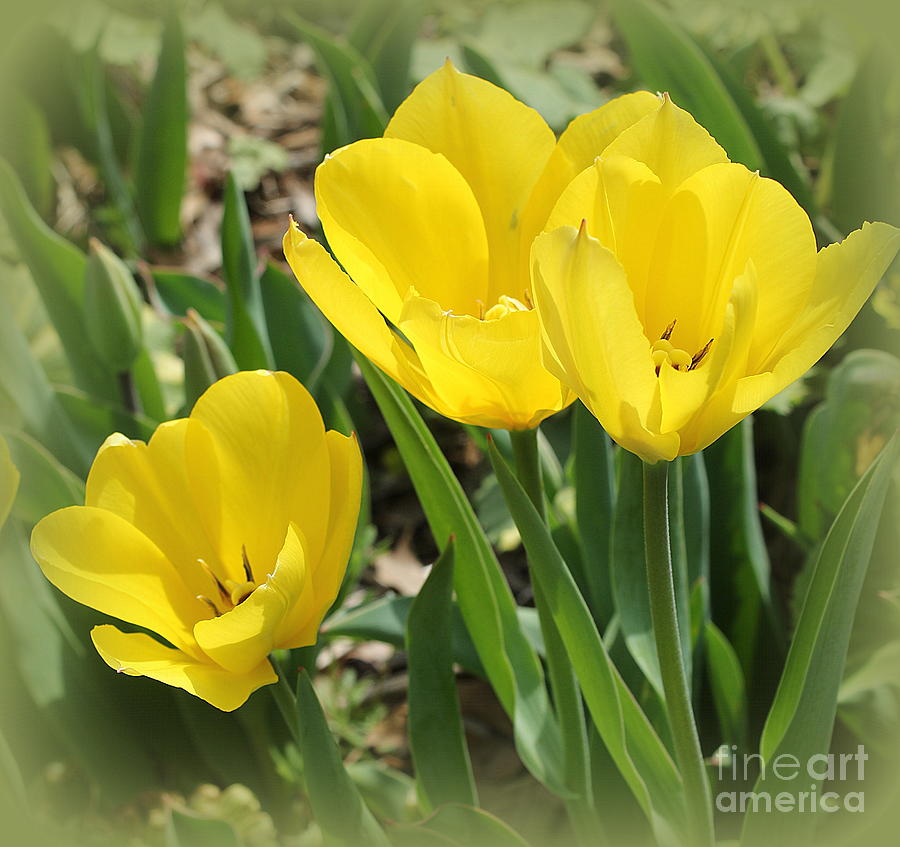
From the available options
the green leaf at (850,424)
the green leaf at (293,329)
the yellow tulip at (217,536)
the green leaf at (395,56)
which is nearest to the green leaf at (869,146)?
the green leaf at (850,424)

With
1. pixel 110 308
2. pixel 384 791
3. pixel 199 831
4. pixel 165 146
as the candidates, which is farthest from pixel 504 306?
pixel 165 146

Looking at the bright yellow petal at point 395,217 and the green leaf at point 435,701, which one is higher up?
the bright yellow petal at point 395,217

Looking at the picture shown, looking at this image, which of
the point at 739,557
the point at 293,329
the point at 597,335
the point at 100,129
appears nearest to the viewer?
the point at 597,335

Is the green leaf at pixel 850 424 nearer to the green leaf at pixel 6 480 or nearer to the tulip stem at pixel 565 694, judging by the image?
the tulip stem at pixel 565 694

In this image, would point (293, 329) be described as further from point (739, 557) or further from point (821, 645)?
point (821, 645)

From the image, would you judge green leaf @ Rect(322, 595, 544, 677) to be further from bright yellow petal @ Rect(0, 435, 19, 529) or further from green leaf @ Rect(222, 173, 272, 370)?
bright yellow petal @ Rect(0, 435, 19, 529)

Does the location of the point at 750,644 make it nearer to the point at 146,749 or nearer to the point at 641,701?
the point at 641,701

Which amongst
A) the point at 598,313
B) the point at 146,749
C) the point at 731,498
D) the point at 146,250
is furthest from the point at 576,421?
the point at 146,250

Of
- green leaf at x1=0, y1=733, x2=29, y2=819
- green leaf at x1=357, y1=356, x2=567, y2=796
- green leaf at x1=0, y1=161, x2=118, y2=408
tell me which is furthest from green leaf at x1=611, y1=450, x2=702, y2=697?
green leaf at x1=0, y1=161, x2=118, y2=408
